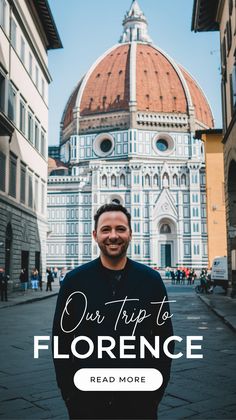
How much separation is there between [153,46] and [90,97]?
56.5ft

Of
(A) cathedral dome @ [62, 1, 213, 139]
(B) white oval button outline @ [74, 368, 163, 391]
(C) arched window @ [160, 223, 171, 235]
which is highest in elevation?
(A) cathedral dome @ [62, 1, 213, 139]

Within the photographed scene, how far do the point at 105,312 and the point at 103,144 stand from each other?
228ft

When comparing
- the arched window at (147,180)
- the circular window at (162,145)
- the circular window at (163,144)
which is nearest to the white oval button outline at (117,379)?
the arched window at (147,180)

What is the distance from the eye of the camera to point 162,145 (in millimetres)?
69812

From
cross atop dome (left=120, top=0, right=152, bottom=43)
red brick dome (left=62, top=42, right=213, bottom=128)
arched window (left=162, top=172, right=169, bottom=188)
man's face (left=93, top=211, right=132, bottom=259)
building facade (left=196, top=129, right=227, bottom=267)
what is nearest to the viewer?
man's face (left=93, top=211, right=132, bottom=259)

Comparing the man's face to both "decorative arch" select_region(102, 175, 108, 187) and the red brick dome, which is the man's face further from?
the red brick dome

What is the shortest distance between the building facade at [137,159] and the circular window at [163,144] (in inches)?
5.7

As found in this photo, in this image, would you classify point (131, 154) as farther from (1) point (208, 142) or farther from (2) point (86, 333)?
(2) point (86, 333)

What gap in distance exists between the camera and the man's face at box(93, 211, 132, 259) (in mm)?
2275

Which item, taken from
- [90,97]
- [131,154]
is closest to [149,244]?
[131,154]

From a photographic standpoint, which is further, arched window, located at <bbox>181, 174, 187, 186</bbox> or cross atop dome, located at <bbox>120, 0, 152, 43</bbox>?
cross atop dome, located at <bbox>120, 0, 152, 43</bbox>

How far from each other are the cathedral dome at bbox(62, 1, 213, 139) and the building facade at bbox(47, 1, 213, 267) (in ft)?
0.52

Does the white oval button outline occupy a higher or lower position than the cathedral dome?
lower

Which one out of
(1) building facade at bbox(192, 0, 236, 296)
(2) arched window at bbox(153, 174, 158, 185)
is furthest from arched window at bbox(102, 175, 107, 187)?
(1) building facade at bbox(192, 0, 236, 296)
